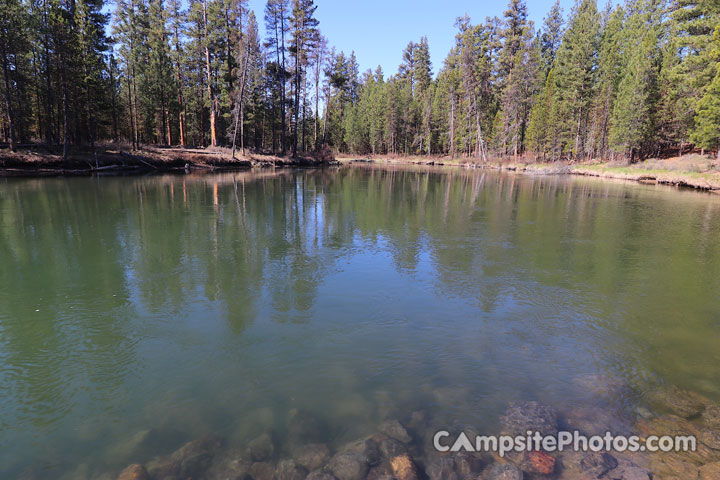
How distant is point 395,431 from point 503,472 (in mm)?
1140

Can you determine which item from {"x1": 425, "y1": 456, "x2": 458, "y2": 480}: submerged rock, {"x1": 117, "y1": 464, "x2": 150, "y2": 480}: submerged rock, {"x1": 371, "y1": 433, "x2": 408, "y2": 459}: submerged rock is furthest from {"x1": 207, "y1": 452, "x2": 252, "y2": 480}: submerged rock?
{"x1": 425, "y1": 456, "x2": 458, "y2": 480}: submerged rock

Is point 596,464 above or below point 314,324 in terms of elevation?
below

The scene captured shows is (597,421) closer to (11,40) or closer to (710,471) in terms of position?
(710,471)

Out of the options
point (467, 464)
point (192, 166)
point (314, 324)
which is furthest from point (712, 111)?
point (192, 166)

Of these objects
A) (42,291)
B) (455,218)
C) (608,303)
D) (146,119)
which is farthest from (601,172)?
(146,119)

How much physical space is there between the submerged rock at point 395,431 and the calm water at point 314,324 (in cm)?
17

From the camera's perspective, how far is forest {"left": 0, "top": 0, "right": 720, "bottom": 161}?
34.3 m

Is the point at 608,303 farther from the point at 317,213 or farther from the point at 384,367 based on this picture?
the point at 317,213

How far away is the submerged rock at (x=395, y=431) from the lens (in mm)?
4363

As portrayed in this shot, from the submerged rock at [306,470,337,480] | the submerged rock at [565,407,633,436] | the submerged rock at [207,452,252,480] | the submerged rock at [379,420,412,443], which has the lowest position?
the submerged rock at [207,452,252,480]

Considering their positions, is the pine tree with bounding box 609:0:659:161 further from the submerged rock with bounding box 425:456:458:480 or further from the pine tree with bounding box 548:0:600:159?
the submerged rock with bounding box 425:456:458:480

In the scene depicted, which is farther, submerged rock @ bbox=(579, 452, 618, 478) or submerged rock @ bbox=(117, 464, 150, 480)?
submerged rock @ bbox=(579, 452, 618, 478)

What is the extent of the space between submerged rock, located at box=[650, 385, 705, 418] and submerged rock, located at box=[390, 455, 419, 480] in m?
3.35

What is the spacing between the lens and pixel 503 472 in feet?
12.8
